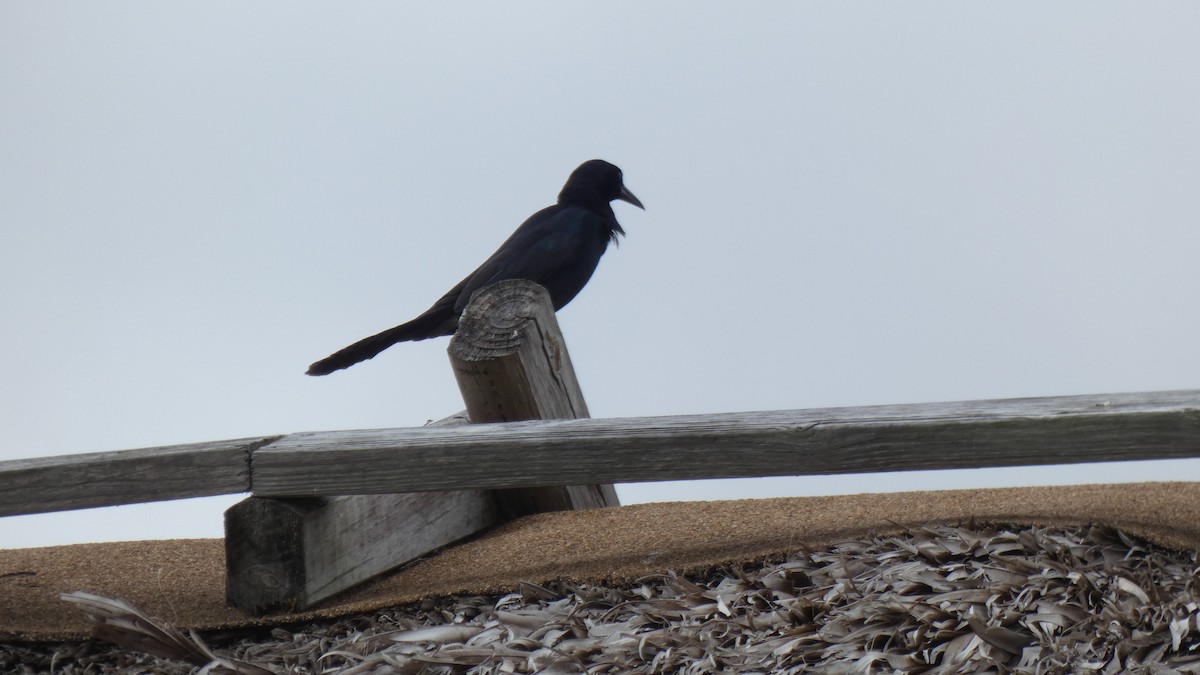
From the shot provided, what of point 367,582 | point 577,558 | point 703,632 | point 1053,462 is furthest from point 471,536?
point 1053,462

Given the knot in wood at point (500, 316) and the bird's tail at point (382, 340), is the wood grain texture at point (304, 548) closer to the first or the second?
the knot in wood at point (500, 316)

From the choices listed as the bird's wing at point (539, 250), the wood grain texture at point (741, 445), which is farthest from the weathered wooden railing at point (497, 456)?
the bird's wing at point (539, 250)

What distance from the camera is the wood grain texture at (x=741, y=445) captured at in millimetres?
2631

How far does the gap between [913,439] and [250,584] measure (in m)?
1.81

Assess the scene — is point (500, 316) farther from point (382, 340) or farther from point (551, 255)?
point (551, 255)

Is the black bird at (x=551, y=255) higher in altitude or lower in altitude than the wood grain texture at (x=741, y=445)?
higher

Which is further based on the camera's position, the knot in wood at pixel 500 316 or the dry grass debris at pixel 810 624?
the knot in wood at pixel 500 316

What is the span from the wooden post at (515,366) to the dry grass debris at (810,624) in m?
0.93

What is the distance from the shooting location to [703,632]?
2.69m

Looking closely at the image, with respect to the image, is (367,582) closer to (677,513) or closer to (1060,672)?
(677,513)

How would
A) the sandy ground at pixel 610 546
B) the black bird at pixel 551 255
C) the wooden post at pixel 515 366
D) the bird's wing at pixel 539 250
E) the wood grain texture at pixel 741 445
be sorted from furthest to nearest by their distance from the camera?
the bird's wing at pixel 539 250, the black bird at pixel 551 255, the wooden post at pixel 515 366, the sandy ground at pixel 610 546, the wood grain texture at pixel 741 445

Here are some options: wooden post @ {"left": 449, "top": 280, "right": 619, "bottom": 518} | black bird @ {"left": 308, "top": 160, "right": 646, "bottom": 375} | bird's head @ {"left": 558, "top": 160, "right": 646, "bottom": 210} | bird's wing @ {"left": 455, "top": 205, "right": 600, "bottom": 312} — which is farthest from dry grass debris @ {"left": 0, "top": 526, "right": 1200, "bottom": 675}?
bird's head @ {"left": 558, "top": 160, "right": 646, "bottom": 210}

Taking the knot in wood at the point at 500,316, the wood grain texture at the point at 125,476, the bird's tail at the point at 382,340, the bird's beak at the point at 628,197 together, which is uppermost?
the bird's beak at the point at 628,197

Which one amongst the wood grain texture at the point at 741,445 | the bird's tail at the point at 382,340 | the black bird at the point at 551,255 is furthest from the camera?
the black bird at the point at 551,255
